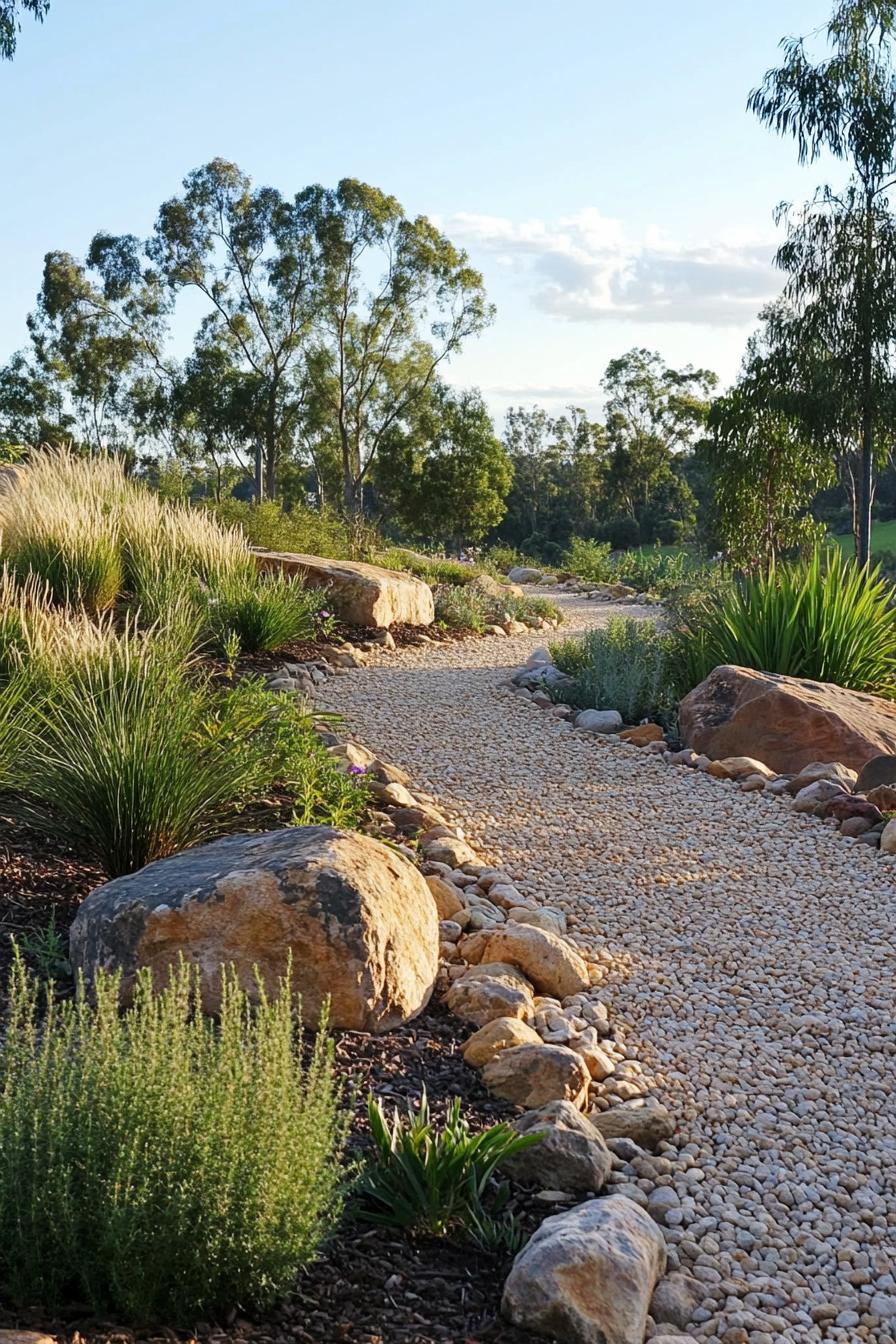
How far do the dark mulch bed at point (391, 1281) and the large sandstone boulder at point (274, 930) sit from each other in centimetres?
15

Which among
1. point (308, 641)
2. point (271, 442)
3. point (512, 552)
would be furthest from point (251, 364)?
point (308, 641)

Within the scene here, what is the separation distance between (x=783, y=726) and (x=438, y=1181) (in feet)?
16.2

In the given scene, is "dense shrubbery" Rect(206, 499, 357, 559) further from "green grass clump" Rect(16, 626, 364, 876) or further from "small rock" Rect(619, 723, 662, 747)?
"green grass clump" Rect(16, 626, 364, 876)

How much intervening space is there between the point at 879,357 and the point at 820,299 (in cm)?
110

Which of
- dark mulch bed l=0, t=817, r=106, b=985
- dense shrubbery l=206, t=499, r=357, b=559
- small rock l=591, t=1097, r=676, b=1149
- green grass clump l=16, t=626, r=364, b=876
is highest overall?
dense shrubbery l=206, t=499, r=357, b=559

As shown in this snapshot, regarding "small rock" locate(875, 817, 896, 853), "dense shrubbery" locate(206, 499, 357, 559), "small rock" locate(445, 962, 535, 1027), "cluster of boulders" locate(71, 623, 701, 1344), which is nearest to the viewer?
"cluster of boulders" locate(71, 623, 701, 1344)

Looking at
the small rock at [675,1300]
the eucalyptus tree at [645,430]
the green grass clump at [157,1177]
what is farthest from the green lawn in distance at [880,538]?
the green grass clump at [157,1177]

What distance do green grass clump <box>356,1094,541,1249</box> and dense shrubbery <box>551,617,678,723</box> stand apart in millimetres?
5635

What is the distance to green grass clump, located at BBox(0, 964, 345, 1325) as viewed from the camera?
6.92 feet

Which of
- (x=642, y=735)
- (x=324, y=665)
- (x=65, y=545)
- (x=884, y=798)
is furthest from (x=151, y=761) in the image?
(x=324, y=665)

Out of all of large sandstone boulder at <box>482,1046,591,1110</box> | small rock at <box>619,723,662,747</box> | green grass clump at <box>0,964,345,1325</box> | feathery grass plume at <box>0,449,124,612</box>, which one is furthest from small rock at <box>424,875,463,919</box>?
feathery grass plume at <box>0,449,124,612</box>

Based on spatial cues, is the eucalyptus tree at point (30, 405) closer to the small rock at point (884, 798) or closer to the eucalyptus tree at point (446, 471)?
the eucalyptus tree at point (446, 471)

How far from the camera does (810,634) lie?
8.40 meters

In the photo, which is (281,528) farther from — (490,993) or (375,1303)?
(375,1303)
